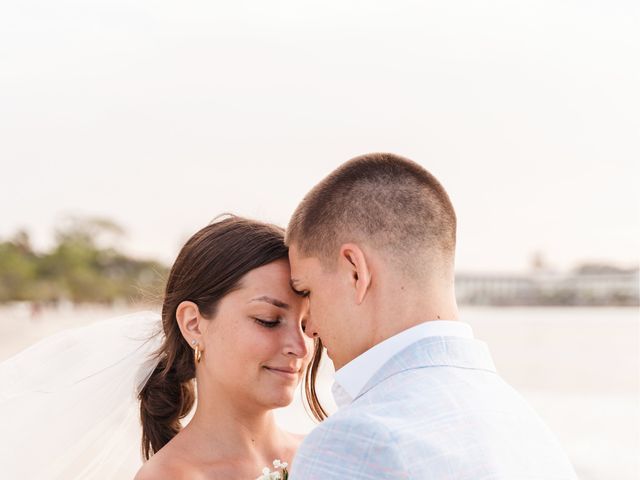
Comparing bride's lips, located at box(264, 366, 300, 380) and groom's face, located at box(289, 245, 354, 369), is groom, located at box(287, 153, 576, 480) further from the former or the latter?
bride's lips, located at box(264, 366, 300, 380)

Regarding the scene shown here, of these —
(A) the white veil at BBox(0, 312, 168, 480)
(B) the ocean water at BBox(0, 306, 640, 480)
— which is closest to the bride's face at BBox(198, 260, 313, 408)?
(A) the white veil at BBox(0, 312, 168, 480)

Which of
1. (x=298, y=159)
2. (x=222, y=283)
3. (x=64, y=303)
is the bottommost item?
(x=64, y=303)

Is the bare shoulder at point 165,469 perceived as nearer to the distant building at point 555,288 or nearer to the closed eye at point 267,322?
the closed eye at point 267,322

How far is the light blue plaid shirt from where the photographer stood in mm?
2027

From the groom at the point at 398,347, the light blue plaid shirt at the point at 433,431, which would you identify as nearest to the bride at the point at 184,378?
the groom at the point at 398,347

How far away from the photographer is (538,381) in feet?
85.7

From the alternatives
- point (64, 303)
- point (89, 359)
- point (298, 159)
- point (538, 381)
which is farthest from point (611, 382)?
point (64, 303)

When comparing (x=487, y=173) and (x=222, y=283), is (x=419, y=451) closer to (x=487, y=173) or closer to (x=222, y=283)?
(x=222, y=283)

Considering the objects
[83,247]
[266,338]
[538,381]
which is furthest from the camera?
[83,247]

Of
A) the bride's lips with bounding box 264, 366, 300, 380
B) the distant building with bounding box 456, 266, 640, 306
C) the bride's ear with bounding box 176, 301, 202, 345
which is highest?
the bride's ear with bounding box 176, 301, 202, 345

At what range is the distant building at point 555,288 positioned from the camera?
105456 millimetres

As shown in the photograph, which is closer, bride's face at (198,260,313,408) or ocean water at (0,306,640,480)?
bride's face at (198,260,313,408)

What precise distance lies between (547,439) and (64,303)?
3003 inches

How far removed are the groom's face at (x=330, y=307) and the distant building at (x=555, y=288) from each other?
343ft
